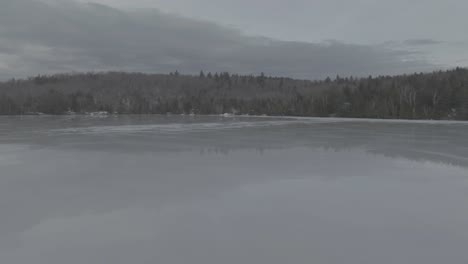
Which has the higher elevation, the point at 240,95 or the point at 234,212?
the point at 240,95

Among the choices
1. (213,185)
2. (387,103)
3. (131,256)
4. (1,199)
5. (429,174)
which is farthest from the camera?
(387,103)

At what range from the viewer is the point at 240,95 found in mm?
114250

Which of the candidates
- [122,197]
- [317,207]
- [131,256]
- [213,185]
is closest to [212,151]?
[213,185]

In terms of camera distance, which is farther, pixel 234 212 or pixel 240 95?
pixel 240 95

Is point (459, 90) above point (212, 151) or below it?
above

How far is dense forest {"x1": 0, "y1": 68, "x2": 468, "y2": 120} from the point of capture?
5069cm

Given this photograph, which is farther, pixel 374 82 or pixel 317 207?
pixel 374 82

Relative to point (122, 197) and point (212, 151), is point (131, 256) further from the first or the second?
point (212, 151)

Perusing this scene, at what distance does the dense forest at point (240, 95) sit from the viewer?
50.7 m

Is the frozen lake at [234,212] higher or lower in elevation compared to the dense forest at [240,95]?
lower

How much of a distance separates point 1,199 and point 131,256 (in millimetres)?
3286

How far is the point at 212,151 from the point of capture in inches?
456

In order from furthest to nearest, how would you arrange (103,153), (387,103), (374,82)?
1. (374,82)
2. (387,103)
3. (103,153)

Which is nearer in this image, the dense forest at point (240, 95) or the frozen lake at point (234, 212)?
the frozen lake at point (234, 212)
